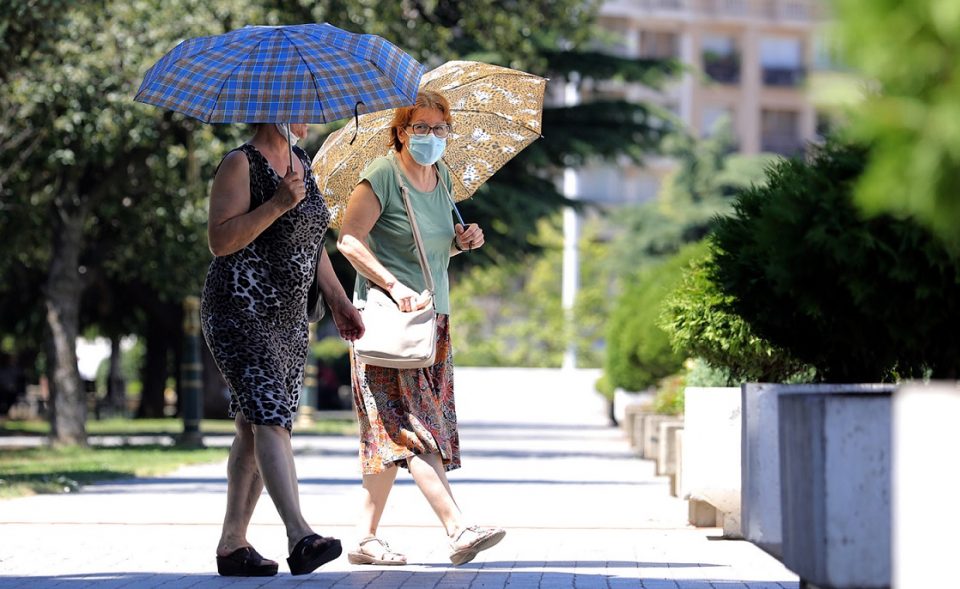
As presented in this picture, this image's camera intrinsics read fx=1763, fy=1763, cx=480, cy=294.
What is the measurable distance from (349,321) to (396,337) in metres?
0.20

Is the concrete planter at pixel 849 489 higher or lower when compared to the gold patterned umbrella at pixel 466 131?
lower

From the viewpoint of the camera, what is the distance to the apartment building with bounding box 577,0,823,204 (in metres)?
82.4

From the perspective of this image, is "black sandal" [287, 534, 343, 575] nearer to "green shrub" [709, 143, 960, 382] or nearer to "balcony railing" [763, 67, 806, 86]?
"green shrub" [709, 143, 960, 382]

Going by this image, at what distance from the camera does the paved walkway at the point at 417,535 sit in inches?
274

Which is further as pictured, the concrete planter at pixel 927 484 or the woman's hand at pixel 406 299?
the woman's hand at pixel 406 299

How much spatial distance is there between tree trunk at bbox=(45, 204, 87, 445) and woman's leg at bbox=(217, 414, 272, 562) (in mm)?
14986

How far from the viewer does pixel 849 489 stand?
14.5 feet

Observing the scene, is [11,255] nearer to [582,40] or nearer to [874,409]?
[582,40]

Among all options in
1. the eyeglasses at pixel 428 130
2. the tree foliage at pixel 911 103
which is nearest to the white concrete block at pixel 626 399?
the eyeglasses at pixel 428 130

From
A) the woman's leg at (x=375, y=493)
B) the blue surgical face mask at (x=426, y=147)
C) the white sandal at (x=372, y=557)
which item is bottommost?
the white sandal at (x=372, y=557)

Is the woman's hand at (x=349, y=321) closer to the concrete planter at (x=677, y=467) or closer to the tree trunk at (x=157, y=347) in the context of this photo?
the concrete planter at (x=677, y=467)

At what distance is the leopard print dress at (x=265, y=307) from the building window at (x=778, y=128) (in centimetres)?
8040

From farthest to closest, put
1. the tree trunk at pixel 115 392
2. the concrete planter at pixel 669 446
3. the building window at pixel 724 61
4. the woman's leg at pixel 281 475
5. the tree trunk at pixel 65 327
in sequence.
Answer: the building window at pixel 724 61 < the tree trunk at pixel 115 392 < the tree trunk at pixel 65 327 < the concrete planter at pixel 669 446 < the woman's leg at pixel 281 475

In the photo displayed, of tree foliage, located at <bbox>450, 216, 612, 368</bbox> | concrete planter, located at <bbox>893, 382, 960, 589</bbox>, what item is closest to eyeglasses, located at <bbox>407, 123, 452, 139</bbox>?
concrete planter, located at <bbox>893, 382, 960, 589</bbox>
